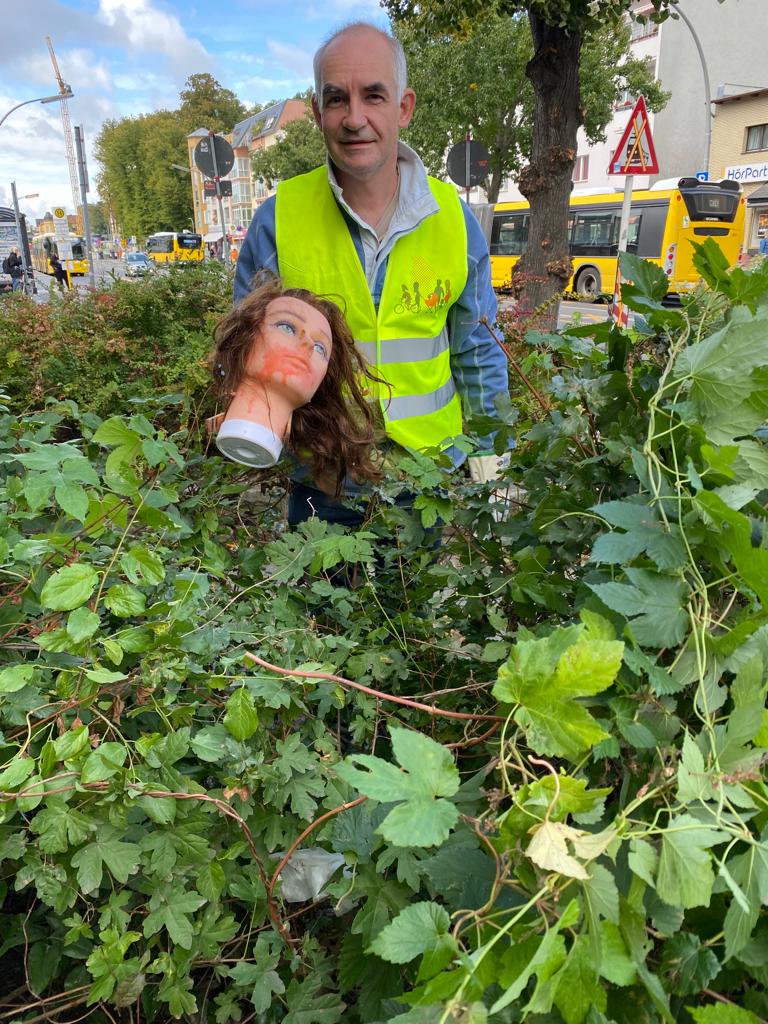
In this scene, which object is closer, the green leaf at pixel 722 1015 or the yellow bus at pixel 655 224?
the green leaf at pixel 722 1015

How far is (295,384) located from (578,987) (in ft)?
4.33

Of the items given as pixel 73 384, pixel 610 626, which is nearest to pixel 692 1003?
pixel 610 626

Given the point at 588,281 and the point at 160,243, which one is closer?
the point at 588,281

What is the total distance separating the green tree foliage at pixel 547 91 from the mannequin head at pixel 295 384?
567cm

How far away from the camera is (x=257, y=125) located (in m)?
70.6

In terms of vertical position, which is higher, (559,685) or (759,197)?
(759,197)

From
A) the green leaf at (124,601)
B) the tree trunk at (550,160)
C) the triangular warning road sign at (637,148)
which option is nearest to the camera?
the green leaf at (124,601)

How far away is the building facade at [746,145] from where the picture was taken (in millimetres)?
27422

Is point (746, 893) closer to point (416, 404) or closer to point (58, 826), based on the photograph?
point (58, 826)

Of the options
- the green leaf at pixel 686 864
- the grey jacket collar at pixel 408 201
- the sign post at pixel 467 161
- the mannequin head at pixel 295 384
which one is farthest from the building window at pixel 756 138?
the green leaf at pixel 686 864

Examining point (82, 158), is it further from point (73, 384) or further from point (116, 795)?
point (116, 795)

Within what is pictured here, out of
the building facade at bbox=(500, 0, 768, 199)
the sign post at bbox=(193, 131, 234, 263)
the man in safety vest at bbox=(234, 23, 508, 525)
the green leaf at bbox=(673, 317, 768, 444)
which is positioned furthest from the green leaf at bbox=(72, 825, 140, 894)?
the building facade at bbox=(500, 0, 768, 199)

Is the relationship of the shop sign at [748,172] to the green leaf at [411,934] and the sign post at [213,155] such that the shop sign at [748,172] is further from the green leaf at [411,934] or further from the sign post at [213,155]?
the green leaf at [411,934]

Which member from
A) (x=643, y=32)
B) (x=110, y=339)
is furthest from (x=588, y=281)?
(x=110, y=339)
